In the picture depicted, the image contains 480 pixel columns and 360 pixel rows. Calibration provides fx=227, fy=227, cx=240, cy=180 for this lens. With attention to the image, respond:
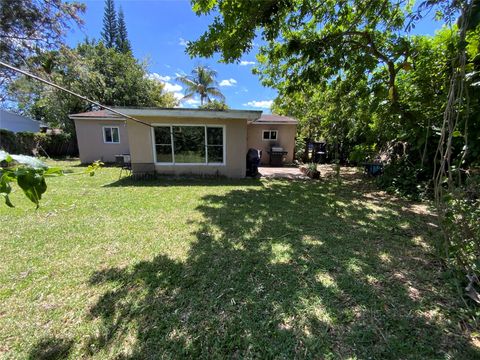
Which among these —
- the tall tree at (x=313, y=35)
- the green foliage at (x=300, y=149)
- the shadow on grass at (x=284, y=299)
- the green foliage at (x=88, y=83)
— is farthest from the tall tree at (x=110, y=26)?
the shadow on grass at (x=284, y=299)

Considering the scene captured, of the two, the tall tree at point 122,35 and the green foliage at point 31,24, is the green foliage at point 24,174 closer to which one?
the green foliage at point 31,24

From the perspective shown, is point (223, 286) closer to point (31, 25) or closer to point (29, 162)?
point (29, 162)

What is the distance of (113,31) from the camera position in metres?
32.8

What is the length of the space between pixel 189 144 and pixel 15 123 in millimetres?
24225

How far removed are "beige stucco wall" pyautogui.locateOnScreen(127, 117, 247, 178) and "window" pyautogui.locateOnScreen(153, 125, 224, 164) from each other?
20cm

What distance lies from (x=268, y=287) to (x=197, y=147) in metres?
7.40

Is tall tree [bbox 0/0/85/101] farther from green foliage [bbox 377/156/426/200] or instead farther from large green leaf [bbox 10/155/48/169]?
green foliage [bbox 377/156/426/200]

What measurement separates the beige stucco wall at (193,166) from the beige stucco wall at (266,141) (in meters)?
5.07

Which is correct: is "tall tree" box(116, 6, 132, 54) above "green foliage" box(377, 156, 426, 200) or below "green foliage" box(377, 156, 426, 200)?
above

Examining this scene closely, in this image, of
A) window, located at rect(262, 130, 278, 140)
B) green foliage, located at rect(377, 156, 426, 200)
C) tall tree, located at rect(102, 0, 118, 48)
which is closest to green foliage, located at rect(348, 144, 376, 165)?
green foliage, located at rect(377, 156, 426, 200)

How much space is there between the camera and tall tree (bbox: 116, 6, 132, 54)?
107ft

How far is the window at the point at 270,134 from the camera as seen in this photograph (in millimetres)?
14203

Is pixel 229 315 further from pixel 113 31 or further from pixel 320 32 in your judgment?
pixel 113 31

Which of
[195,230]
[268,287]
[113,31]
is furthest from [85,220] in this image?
[113,31]
